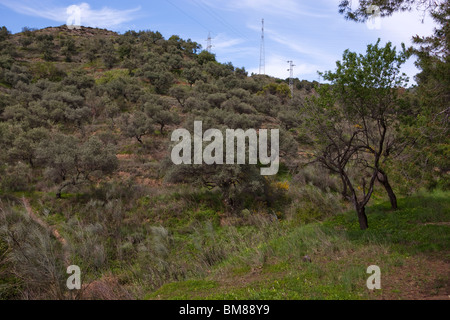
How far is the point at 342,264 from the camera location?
7680 mm

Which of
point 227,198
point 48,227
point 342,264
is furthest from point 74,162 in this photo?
point 342,264

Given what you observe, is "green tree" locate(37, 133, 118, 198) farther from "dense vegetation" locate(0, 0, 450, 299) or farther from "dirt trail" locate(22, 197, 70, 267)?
"dirt trail" locate(22, 197, 70, 267)

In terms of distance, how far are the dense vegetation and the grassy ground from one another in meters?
0.07

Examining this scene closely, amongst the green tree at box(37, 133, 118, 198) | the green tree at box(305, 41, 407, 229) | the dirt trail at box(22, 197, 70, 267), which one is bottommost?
the dirt trail at box(22, 197, 70, 267)

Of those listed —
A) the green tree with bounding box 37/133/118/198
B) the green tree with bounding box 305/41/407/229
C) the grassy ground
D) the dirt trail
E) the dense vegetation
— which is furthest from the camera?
the green tree with bounding box 37/133/118/198

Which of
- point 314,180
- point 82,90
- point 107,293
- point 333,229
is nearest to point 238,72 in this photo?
point 82,90

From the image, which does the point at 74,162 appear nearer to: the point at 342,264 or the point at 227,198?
the point at 227,198

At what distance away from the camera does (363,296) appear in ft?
18.9

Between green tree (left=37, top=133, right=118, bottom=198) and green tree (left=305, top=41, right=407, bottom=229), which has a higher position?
green tree (left=305, top=41, right=407, bottom=229)

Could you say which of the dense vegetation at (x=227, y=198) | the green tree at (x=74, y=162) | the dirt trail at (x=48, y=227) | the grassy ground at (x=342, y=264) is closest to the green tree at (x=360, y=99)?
the dense vegetation at (x=227, y=198)

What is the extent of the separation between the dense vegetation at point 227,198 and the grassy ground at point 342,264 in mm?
70

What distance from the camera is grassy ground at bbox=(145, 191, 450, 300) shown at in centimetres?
619

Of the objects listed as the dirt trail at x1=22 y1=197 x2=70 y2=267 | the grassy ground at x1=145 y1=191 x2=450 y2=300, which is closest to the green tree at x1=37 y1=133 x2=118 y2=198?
the dirt trail at x1=22 y1=197 x2=70 y2=267

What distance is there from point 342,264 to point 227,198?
9.07m
